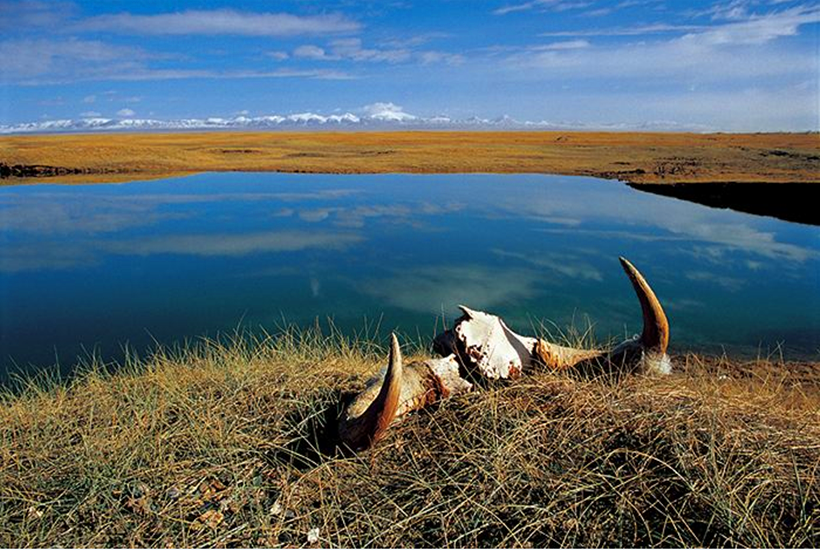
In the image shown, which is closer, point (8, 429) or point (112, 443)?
point (112, 443)

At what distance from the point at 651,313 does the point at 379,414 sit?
2082 millimetres

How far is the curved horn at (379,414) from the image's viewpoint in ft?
11.3

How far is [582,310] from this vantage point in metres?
11.7

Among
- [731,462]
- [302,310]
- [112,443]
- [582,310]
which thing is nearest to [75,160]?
[302,310]

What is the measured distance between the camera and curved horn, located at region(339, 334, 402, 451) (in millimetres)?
3441

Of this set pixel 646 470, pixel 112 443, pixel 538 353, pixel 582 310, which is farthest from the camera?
pixel 582 310

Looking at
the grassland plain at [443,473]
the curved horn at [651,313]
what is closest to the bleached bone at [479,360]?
the curved horn at [651,313]

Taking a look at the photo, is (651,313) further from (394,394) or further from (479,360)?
(394,394)

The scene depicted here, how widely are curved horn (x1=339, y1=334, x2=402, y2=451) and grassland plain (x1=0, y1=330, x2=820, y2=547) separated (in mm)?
134

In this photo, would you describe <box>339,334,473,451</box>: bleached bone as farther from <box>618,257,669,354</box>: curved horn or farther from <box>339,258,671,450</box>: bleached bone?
<box>618,257,669,354</box>: curved horn

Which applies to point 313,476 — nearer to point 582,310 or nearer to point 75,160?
point 582,310

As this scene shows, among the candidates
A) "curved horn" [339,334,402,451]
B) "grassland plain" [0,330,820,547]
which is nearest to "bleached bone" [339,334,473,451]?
"curved horn" [339,334,402,451]

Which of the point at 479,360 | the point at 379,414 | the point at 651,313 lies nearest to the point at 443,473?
the point at 379,414

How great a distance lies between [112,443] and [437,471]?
2173mm
